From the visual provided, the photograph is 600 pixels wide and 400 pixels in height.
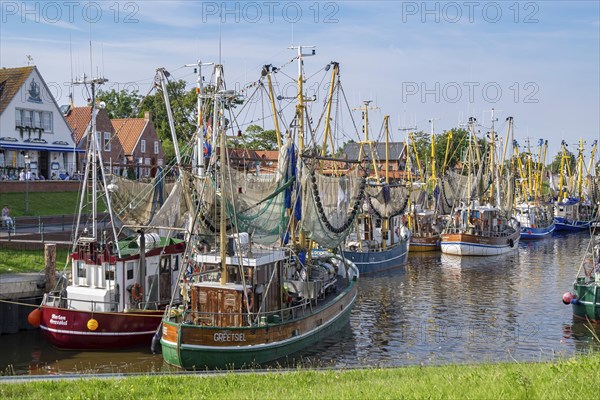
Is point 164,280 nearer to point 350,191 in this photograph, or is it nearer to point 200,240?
point 200,240

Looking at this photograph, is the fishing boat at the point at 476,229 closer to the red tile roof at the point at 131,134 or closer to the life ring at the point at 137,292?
the red tile roof at the point at 131,134

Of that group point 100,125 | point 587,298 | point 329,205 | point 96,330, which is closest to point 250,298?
point 96,330

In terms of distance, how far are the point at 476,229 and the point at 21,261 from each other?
42.9m

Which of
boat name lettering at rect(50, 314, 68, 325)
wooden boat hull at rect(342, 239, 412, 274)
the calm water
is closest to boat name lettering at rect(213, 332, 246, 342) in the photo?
the calm water

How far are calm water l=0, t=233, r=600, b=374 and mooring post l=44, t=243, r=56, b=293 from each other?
90.7 inches

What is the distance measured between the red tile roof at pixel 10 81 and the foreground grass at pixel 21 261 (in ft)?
85.5

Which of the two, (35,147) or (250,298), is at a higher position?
(35,147)

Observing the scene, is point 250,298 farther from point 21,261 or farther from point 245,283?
point 21,261

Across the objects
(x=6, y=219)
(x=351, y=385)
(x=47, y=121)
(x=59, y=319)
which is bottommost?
(x=59, y=319)

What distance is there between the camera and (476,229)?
66.8 m

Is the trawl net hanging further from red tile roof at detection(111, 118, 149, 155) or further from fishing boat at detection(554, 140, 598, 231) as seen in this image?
fishing boat at detection(554, 140, 598, 231)

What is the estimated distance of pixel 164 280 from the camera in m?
32.0

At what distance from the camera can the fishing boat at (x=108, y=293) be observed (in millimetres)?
28406

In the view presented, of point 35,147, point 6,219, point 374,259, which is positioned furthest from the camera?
point 35,147
